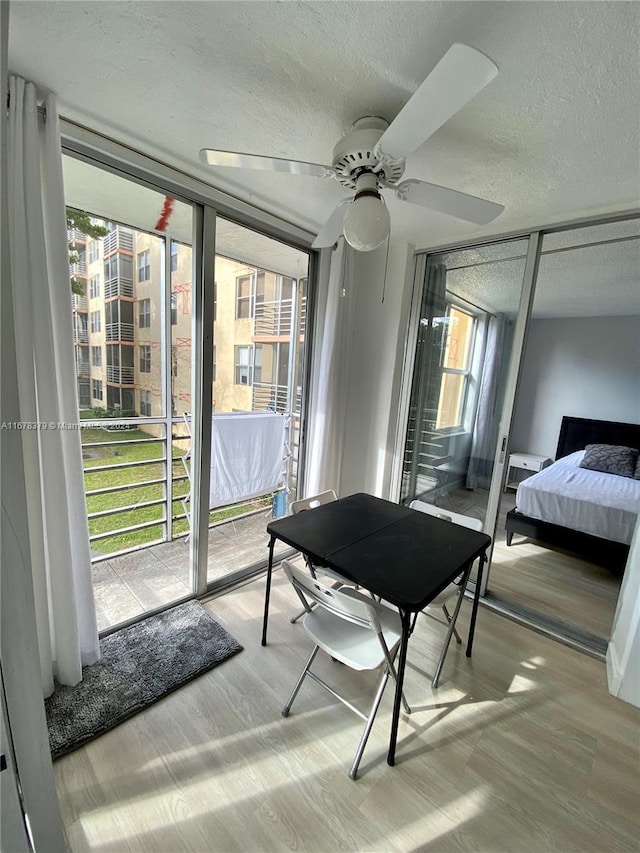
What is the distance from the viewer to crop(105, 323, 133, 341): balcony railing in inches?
104

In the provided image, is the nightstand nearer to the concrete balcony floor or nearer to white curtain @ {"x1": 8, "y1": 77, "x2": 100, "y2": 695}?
the concrete balcony floor

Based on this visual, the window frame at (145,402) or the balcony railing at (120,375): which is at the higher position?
the balcony railing at (120,375)

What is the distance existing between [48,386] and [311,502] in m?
1.43

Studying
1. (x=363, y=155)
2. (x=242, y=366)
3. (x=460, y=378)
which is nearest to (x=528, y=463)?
(x=460, y=378)

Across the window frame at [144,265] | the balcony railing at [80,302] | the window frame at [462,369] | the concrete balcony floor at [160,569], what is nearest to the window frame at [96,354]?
the balcony railing at [80,302]

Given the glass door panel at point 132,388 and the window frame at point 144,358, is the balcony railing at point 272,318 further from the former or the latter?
the window frame at point 144,358

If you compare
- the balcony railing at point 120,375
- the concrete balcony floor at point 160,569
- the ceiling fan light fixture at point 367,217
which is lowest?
the concrete balcony floor at point 160,569

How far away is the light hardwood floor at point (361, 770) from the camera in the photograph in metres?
1.11

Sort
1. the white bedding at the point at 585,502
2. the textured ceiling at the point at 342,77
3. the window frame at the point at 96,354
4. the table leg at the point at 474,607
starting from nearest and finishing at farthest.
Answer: the textured ceiling at the point at 342,77, the table leg at the point at 474,607, the window frame at the point at 96,354, the white bedding at the point at 585,502

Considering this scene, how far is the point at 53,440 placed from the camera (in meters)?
1.38

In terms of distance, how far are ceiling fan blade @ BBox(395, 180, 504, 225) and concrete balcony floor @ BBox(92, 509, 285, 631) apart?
241cm

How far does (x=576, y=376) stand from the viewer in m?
4.41

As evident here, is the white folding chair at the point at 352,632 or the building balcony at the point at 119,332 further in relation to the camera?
the building balcony at the point at 119,332

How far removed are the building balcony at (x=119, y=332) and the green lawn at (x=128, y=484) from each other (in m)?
0.72
